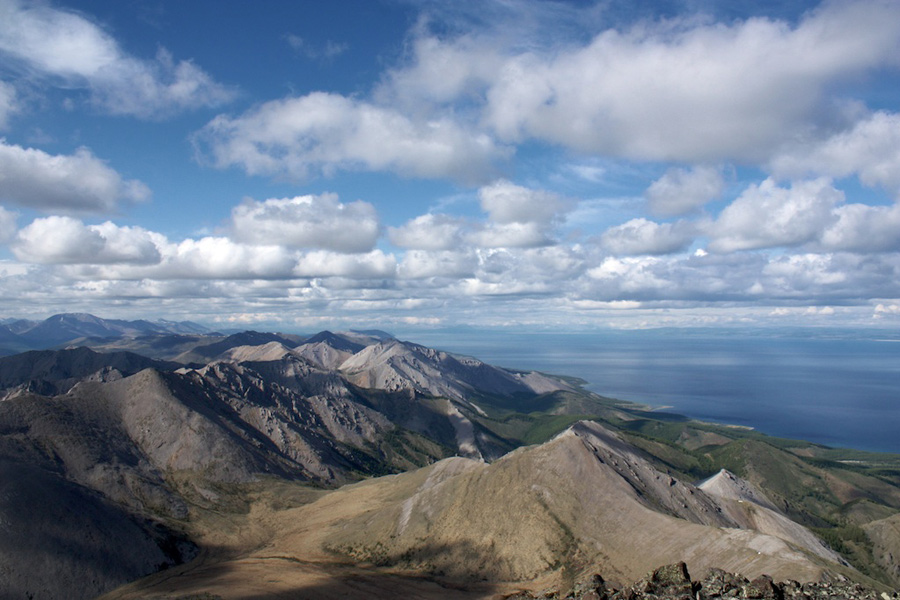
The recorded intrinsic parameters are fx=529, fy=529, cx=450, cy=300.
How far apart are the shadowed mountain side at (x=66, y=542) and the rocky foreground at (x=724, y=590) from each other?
275 feet

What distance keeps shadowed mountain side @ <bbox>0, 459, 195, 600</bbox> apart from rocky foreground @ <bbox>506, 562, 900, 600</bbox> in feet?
275

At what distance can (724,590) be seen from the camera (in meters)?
42.0

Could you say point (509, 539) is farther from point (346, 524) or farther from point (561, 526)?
point (346, 524)

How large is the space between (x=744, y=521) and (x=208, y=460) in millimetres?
A: 138432

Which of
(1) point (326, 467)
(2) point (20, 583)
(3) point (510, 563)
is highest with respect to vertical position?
(3) point (510, 563)

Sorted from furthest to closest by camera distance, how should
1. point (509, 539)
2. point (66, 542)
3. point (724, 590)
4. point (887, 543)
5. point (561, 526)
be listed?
point (887, 543), point (66, 542), point (561, 526), point (509, 539), point (724, 590)

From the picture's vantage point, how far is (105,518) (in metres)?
102

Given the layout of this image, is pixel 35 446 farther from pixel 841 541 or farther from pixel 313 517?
pixel 841 541

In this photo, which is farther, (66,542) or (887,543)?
(887,543)

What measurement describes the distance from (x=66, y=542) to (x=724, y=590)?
10371 centimetres

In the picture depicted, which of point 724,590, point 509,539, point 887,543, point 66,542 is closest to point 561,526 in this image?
point 509,539

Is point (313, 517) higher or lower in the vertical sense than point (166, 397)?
lower

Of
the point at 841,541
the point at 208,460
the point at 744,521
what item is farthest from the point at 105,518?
the point at 841,541

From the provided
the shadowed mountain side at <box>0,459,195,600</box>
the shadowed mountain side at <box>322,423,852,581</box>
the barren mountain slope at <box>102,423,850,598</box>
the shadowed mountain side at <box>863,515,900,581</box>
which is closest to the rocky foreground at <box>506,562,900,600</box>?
the barren mountain slope at <box>102,423,850,598</box>
